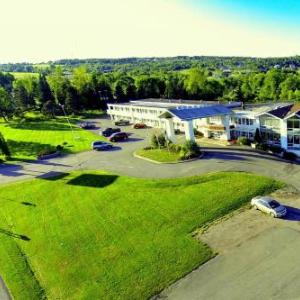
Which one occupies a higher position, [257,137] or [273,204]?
[257,137]

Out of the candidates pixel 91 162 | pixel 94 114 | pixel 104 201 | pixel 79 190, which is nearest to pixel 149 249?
pixel 104 201

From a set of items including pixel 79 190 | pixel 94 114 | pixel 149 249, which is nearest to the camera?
pixel 149 249

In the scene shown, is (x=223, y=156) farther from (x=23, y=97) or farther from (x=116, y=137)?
(x=23, y=97)

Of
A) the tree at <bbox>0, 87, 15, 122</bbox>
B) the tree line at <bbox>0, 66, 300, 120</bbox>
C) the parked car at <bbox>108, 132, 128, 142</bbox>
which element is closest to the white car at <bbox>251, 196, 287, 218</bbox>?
the parked car at <bbox>108, 132, 128, 142</bbox>

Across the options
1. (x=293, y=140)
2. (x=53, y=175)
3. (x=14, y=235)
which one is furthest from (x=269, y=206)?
(x=53, y=175)

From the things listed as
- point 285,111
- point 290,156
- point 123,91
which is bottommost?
point 290,156

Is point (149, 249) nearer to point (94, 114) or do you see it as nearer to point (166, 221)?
point (166, 221)

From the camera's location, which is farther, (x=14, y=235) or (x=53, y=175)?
(x=53, y=175)
